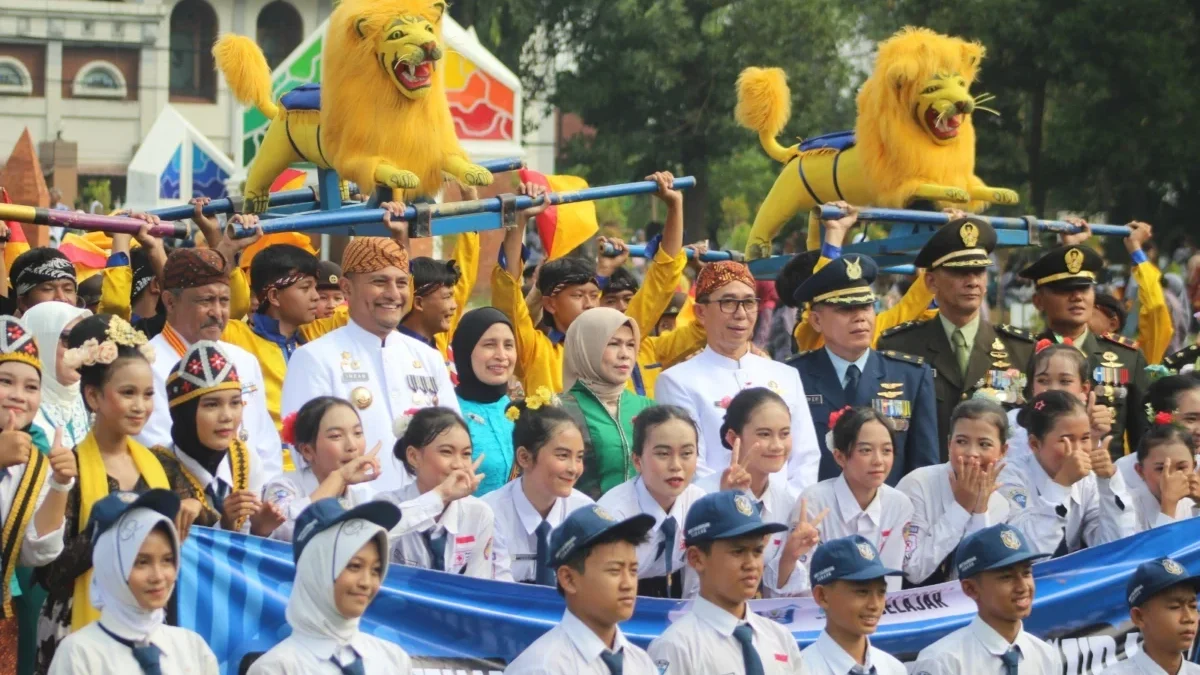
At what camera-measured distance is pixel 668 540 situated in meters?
6.03

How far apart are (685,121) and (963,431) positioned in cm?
1949

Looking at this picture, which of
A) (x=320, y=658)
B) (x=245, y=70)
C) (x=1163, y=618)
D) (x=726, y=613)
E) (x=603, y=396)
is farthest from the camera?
(x=245, y=70)

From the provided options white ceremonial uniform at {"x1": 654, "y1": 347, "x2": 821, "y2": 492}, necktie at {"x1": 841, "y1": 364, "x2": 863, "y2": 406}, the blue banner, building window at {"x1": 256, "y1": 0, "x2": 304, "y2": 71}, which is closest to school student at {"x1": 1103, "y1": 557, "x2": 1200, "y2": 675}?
the blue banner

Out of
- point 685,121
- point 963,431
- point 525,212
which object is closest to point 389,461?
point 525,212

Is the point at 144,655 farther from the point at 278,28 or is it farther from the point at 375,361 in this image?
the point at 278,28

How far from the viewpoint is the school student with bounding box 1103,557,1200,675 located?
5887 millimetres

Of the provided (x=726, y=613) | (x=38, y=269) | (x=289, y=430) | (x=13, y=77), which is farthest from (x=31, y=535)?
(x=13, y=77)

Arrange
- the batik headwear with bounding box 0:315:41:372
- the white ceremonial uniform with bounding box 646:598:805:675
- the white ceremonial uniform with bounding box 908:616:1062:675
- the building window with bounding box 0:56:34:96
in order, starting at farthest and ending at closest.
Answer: the building window with bounding box 0:56:34:96 → the white ceremonial uniform with bounding box 908:616:1062:675 → the white ceremonial uniform with bounding box 646:598:805:675 → the batik headwear with bounding box 0:315:41:372

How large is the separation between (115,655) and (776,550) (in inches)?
92.5

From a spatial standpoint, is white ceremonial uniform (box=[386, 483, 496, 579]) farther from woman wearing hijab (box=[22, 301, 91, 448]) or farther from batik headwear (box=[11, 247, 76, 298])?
batik headwear (box=[11, 247, 76, 298])

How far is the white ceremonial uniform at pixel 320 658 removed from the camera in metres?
4.67

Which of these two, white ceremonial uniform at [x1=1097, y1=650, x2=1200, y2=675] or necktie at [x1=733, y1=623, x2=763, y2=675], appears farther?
white ceremonial uniform at [x1=1097, y1=650, x2=1200, y2=675]

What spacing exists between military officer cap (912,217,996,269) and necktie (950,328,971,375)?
29 cm

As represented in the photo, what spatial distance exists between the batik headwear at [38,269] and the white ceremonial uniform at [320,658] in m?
2.93
